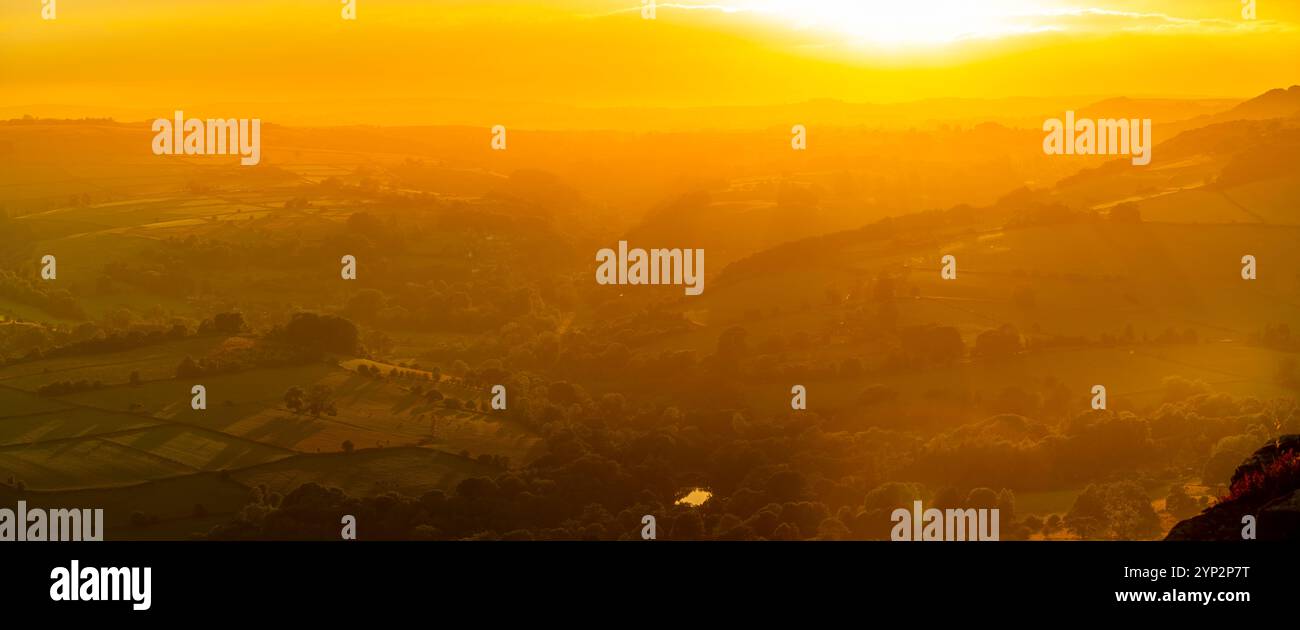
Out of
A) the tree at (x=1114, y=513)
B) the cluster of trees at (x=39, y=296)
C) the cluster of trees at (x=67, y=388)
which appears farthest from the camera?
the cluster of trees at (x=39, y=296)

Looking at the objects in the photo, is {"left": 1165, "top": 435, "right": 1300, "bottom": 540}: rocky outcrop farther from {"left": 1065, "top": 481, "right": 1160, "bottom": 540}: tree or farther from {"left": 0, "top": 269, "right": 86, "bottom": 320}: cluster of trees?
{"left": 0, "top": 269, "right": 86, "bottom": 320}: cluster of trees

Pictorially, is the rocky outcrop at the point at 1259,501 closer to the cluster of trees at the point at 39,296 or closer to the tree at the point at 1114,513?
the tree at the point at 1114,513

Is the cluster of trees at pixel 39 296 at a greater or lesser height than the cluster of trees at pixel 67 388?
greater

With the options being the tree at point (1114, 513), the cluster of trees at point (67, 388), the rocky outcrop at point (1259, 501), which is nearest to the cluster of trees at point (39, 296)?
the cluster of trees at point (67, 388)

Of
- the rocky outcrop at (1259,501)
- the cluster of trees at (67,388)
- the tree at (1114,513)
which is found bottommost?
the tree at (1114,513)

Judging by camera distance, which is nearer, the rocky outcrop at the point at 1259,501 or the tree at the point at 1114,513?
the rocky outcrop at the point at 1259,501

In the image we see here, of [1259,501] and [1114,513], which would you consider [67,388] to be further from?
[1259,501]

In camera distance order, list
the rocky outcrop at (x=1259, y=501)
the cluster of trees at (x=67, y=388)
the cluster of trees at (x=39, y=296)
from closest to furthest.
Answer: the rocky outcrop at (x=1259, y=501) < the cluster of trees at (x=67, y=388) < the cluster of trees at (x=39, y=296)
